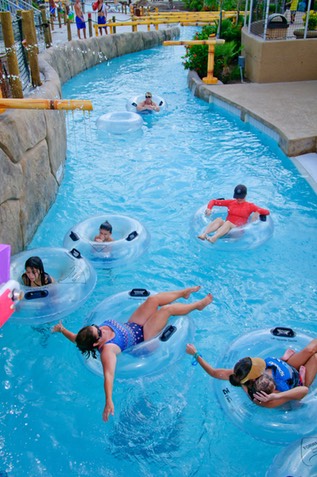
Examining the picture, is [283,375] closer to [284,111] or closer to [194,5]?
[284,111]

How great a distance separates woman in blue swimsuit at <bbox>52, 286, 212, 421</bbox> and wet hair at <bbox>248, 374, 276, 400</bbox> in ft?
3.02

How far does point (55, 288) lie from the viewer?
4633 millimetres

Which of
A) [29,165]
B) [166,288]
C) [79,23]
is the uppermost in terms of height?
[79,23]

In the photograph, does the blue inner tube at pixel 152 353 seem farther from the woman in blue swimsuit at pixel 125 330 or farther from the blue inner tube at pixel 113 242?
the blue inner tube at pixel 113 242

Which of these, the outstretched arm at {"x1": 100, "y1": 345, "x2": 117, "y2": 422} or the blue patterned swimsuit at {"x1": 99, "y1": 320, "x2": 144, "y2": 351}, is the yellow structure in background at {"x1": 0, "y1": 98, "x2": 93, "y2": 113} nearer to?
the blue patterned swimsuit at {"x1": 99, "y1": 320, "x2": 144, "y2": 351}

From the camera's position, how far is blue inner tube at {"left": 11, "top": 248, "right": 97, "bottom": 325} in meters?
4.53

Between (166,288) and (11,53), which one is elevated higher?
(11,53)

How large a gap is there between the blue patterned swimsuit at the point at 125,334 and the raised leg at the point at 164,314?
0.24ft

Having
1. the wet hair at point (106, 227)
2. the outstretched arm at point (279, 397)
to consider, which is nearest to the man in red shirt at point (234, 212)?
the wet hair at point (106, 227)

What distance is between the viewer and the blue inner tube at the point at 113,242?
17.9 feet

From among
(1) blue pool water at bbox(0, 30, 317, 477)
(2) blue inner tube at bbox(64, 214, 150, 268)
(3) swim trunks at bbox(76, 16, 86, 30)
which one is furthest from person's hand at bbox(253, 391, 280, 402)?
(3) swim trunks at bbox(76, 16, 86, 30)

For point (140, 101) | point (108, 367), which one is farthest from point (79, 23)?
point (108, 367)

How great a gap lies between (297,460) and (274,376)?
0.64 metres

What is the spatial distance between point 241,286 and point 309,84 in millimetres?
8289
